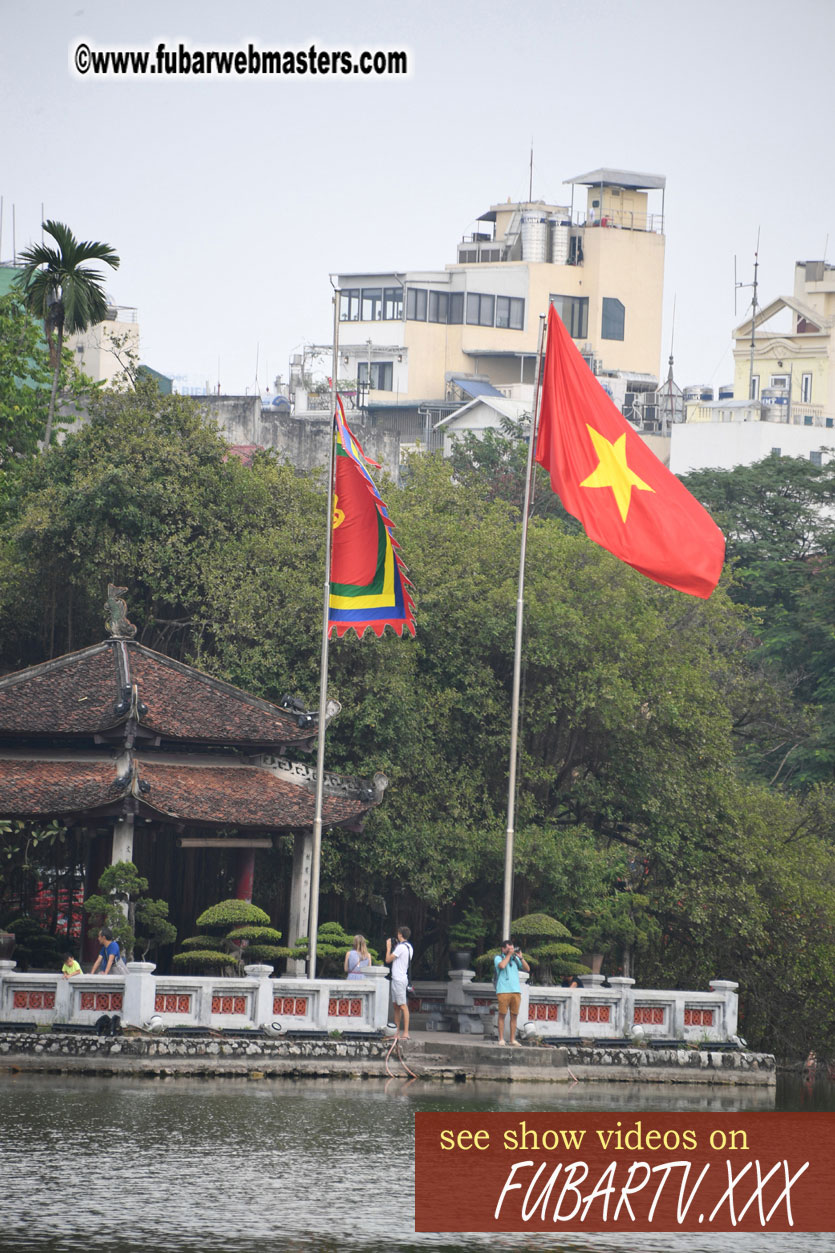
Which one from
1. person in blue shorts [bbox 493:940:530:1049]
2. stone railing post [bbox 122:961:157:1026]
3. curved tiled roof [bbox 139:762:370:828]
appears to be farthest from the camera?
curved tiled roof [bbox 139:762:370:828]

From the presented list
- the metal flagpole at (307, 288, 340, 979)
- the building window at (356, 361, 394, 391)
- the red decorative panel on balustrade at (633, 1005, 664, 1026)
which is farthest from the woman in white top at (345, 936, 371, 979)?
the building window at (356, 361, 394, 391)

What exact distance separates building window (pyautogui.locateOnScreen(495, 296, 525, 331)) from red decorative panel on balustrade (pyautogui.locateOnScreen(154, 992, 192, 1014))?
74.9 meters

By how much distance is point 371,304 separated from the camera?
328 ft

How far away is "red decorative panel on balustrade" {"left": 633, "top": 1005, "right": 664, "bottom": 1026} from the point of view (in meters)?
31.6

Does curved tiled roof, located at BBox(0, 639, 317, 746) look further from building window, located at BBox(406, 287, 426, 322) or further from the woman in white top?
building window, located at BBox(406, 287, 426, 322)

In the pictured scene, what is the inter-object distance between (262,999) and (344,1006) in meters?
1.42

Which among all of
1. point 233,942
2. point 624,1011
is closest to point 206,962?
point 233,942

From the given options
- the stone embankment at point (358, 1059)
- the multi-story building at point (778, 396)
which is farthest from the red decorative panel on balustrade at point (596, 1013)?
the multi-story building at point (778, 396)

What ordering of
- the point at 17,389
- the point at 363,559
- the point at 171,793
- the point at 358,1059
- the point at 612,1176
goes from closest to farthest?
1. the point at 612,1176
2. the point at 358,1059
3. the point at 363,559
4. the point at 171,793
5. the point at 17,389

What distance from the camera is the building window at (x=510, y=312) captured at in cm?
9950

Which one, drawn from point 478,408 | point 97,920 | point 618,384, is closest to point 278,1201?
point 97,920

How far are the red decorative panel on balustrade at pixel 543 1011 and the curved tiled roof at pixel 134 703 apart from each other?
5661 millimetres

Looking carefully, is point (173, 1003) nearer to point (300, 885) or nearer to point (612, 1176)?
point (300, 885)

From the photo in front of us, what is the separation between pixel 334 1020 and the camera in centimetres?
2881
